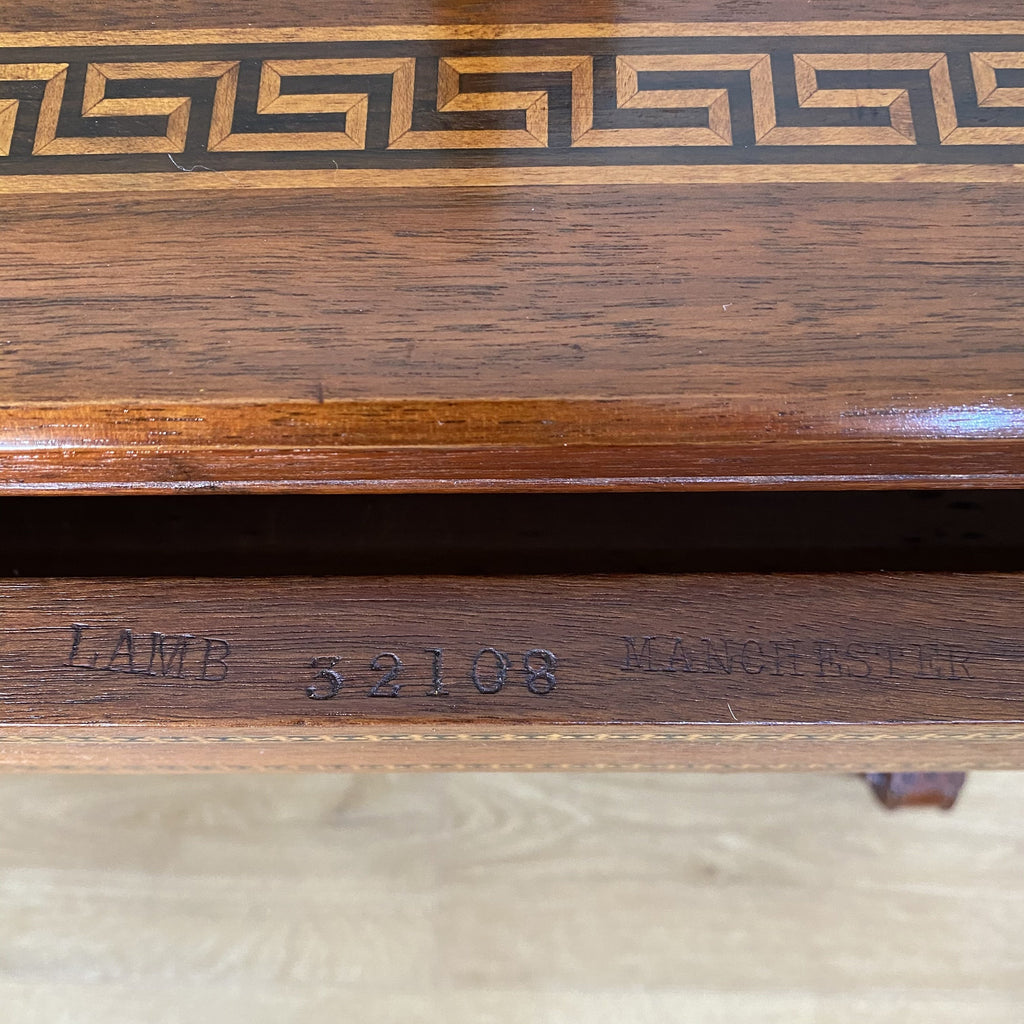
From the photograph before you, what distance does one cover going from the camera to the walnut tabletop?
46 centimetres

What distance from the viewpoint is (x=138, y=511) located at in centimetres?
57

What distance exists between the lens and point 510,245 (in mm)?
492

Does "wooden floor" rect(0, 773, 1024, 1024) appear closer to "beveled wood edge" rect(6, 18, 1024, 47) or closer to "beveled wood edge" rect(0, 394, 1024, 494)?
"beveled wood edge" rect(0, 394, 1024, 494)

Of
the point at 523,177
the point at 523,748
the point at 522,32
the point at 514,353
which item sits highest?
the point at 522,32

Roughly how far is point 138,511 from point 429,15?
305mm

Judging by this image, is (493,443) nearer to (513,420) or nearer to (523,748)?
(513,420)

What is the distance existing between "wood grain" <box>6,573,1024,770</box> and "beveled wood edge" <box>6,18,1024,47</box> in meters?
0.28

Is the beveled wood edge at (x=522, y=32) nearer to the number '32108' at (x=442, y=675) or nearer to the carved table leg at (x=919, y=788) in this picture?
the number '32108' at (x=442, y=675)

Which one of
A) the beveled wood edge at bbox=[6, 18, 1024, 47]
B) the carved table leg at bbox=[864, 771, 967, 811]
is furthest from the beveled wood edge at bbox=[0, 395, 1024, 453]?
the carved table leg at bbox=[864, 771, 967, 811]

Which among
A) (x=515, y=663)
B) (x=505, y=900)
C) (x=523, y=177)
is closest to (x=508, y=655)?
(x=515, y=663)

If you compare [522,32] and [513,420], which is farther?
[522,32]

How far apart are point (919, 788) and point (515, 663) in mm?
418

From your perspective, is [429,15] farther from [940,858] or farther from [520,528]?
[940,858]

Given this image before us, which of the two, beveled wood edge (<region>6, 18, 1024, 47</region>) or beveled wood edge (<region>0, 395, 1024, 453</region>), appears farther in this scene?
beveled wood edge (<region>6, 18, 1024, 47</region>)
